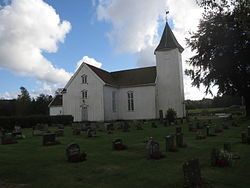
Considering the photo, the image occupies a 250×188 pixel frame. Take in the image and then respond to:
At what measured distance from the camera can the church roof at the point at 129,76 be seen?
51.3m

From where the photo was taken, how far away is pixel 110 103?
51.1 m

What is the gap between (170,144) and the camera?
45.6 feet

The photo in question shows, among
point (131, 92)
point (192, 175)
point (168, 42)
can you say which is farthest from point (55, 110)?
point (192, 175)

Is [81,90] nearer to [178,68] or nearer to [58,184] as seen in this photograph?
[178,68]

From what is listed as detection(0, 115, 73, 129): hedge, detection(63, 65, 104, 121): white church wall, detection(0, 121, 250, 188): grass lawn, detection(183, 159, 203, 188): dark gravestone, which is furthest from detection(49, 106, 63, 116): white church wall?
detection(183, 159, 203, 188): dark gravestone

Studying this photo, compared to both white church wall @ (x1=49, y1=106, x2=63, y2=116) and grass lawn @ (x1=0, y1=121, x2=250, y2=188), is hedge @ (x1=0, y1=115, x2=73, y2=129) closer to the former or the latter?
white church wall @ (x1=49, y1=106, x2=63, y2=116)

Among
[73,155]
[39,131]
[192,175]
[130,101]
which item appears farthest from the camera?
[130,101]

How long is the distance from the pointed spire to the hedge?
730 inches

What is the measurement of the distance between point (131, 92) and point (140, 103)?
237 cm

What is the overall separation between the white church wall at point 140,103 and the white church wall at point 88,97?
499cm

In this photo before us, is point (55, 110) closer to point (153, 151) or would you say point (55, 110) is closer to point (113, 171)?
point (153, 151)

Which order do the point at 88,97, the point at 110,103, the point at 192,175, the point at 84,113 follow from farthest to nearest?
the point at 110,103, the point at 84,113, the point at 88,97, the point at 192,175

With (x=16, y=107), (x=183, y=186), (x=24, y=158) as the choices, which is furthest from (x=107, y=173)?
(x=16, y=107)

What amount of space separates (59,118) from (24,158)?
3294cm
